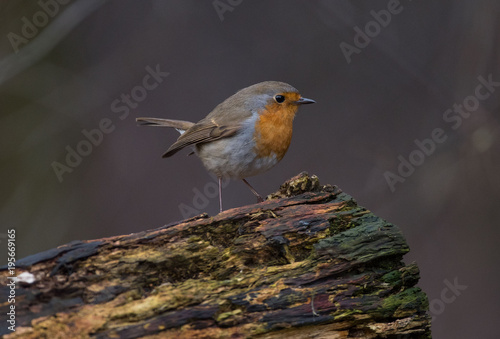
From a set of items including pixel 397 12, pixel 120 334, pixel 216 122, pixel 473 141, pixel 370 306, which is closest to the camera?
pixel 120 334

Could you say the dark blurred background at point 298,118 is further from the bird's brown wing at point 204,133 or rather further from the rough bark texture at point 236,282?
the rough bark texture at point 236,282

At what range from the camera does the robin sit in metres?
4.39

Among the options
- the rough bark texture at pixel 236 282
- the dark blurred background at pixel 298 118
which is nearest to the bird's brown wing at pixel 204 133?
the dark blurred background at pixel 298 118

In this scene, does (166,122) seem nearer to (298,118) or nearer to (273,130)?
(273,130)

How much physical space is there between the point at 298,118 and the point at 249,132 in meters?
1.94

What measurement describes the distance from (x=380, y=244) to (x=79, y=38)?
462 cm

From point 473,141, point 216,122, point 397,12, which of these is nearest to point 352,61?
point 397,12

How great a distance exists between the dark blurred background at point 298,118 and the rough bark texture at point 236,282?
2.75 metres

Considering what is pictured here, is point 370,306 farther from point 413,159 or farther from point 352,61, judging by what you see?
point 352,61

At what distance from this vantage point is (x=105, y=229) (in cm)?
623

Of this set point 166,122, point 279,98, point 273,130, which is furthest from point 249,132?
point 166,122

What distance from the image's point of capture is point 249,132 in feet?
14.5

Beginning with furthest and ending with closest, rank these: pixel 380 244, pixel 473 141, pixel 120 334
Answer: pixel 473 141, pixel 380 244, pixel 120 334

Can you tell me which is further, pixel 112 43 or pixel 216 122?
pixel 112 43
